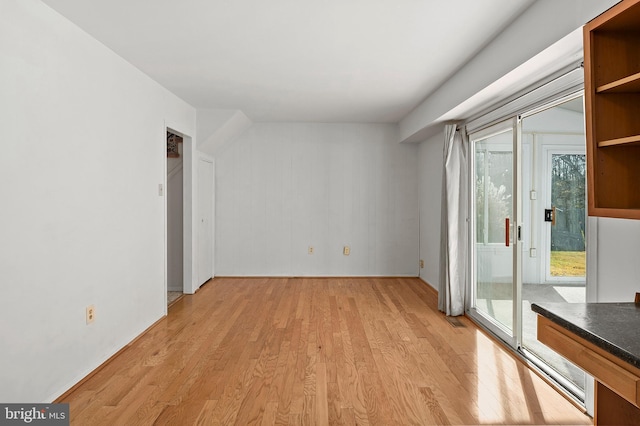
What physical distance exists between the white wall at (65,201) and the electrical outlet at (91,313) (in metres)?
0.06

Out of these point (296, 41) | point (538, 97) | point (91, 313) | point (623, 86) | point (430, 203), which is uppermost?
point (296, 41)

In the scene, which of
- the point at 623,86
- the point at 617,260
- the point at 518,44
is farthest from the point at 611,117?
the point at 518,44

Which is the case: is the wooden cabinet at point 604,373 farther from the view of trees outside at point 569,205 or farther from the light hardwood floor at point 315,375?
the view of trees outside at point 569,205

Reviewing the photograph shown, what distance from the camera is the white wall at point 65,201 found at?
2164 mm

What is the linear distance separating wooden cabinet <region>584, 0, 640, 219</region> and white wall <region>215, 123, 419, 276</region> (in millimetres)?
4529

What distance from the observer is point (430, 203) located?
5.86 meters

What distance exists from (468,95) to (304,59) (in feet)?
4.79

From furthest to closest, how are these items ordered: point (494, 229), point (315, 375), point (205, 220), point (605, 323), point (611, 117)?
point (205, 220), point (494, 229), point (315, 375), point (611, 117), point (605, 323)

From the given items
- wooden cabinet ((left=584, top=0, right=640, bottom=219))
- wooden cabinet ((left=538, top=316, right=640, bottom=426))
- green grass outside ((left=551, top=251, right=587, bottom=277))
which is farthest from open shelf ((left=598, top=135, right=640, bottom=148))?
green grass outside ((left=551, top=251, right=587, bottom=277))

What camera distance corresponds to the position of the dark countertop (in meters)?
1.30

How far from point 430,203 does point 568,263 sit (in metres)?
2.00

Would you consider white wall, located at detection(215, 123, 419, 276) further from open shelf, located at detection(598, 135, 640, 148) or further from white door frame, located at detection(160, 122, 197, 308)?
open shelf, located at detection(598, 135, 640, 148)

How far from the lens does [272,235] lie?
6336 millimetres

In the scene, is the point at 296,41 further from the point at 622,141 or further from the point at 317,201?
the point at 317,201
